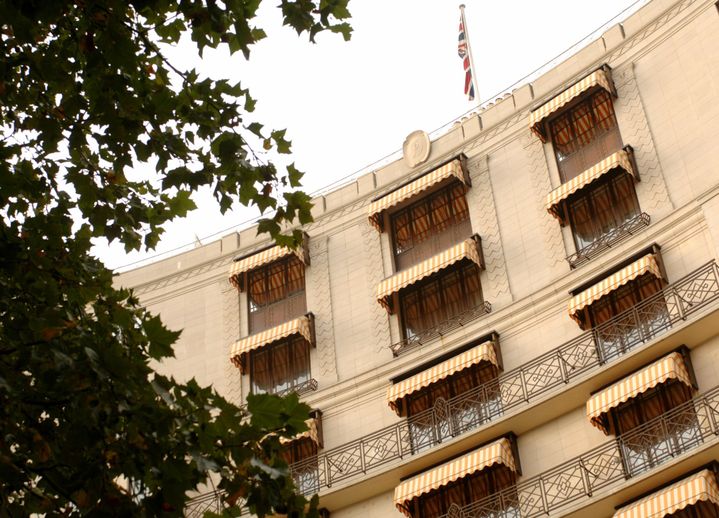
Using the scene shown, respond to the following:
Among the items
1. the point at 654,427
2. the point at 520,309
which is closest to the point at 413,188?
the point at 520,309

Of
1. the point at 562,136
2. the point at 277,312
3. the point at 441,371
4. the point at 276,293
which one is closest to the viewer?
the point at 441,371

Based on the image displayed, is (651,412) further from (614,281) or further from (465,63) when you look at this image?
(465,63)

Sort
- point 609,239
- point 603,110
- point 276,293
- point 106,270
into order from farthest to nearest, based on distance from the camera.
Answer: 1. point 276,293
2. point 603,110
3. point 609,239
4. point 106,270

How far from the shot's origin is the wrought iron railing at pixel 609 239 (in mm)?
24156

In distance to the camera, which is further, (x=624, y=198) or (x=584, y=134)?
(x=584, y=134)

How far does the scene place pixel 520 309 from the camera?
2512cm

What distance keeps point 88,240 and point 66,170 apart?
77cm

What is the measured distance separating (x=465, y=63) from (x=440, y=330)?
11.0 m

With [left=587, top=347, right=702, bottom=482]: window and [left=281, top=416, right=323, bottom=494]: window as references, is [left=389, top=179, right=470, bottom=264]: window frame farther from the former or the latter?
[left=587, top=347, right=702, bottom=482]: window

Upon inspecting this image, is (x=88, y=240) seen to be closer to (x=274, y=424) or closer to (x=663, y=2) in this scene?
(x=274, y=424)

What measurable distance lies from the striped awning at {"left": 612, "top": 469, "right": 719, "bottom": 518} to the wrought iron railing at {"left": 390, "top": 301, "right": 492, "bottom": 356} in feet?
21.4

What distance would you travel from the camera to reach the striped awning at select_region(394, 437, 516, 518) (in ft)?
75.6

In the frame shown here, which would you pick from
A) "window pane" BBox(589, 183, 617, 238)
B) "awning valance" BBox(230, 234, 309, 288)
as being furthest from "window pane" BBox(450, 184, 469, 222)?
"awning valance" BBox(230, 234, 309, 288)

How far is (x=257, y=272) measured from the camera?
29.9 metres
